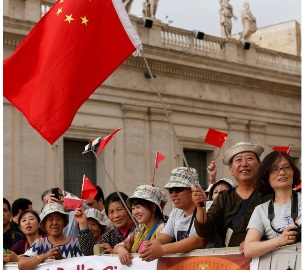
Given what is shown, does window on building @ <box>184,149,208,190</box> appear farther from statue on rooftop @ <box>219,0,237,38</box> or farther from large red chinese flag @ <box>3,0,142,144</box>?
large red chinese flag @ <box>3,0,142,144</box>

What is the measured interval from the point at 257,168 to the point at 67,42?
1950mm

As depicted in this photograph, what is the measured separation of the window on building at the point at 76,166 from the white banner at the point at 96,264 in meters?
15.7

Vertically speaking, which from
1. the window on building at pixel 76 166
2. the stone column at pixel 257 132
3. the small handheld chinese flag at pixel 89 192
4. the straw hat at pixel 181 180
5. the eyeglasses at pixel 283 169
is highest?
the stone column at pixel 257 132

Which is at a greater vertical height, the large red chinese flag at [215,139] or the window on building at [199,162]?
the window on building at [199,162]

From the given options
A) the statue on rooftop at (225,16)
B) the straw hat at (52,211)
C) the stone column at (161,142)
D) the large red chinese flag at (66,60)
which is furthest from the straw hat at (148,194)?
the statue on rooftop at (225,16)

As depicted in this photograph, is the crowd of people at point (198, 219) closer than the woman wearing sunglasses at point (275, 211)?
No

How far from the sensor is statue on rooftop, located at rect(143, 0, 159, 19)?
26500 millimetres

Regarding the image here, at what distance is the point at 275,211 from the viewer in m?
6.00

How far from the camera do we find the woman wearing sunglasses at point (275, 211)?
19.1ft

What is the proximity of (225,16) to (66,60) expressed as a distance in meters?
22.8

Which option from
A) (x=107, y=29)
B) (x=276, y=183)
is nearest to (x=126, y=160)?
(x=107, y=29)

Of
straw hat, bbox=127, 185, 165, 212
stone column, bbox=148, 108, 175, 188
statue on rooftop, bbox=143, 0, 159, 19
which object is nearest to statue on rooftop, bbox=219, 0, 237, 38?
statue on rooftop, bbox=143, 0, 159, 19

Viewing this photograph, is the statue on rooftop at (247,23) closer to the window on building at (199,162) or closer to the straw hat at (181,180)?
the window on building at (199,162)

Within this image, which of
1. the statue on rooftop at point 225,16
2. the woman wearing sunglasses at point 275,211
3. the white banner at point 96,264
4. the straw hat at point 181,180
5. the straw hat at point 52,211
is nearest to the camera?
the woman wearing sunglasses at point 275,211
